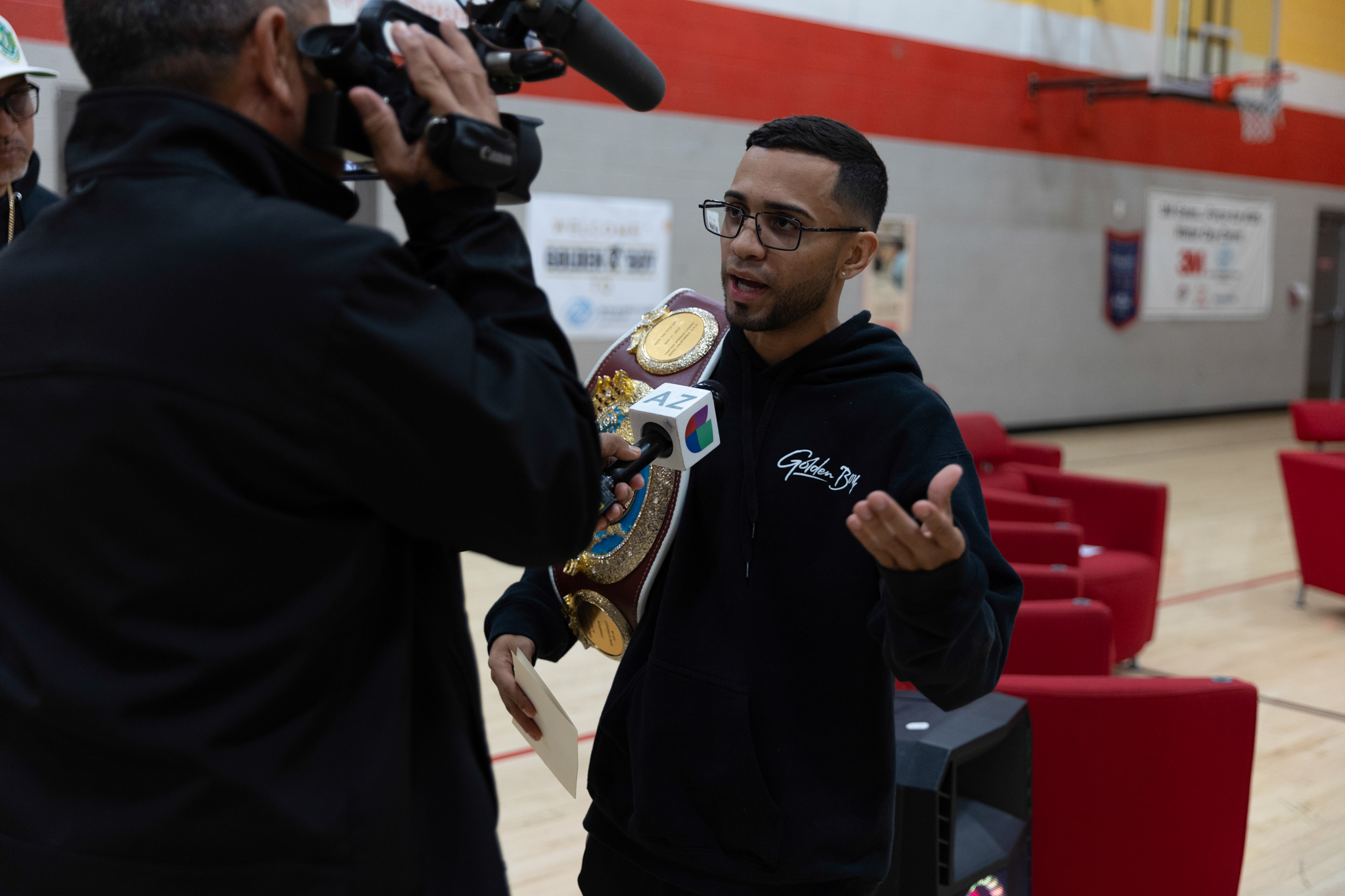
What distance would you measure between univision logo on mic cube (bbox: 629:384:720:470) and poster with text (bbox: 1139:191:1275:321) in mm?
11372

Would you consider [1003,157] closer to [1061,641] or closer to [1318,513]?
[1318,513]

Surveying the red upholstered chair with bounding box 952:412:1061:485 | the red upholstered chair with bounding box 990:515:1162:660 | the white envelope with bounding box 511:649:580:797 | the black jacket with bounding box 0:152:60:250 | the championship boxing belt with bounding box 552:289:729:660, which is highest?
the black jacket with bounding box 0:152:60:250

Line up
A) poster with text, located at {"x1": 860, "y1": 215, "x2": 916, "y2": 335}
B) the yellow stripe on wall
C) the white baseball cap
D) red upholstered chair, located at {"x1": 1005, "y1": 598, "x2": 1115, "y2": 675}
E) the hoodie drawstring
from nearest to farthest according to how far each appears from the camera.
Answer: the hoodie drawstring < the white baseball cap < red upholstered chair, located at {"x1": 1005, "y1": 598, "x2": 1115, "y2": 675} < poster with text, located at {"x1": 860, "y1": 215, "x2": 916, "y2": 335} < the yellow stripe on wall

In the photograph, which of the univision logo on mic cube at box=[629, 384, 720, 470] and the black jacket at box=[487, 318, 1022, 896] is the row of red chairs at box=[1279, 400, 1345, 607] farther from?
the univision logo on mic cube at box=[629, 384, 720, 470]

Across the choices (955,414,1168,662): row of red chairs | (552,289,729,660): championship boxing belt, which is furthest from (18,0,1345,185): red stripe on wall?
(552,289,729,660): championship boxing belt

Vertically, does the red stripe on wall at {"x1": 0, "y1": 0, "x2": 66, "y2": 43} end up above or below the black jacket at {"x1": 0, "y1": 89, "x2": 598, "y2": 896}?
above

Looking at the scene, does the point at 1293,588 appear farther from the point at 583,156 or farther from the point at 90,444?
the point at 90,444

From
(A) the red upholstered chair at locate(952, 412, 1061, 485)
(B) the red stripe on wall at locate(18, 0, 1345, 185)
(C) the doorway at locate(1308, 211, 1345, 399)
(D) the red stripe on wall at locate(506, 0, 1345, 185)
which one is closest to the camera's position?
(A) the red upholstered chair at locate(952, 412, 1061, 485)

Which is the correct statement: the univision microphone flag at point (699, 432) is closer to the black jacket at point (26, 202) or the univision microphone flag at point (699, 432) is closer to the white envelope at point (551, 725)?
the white envelope at point (551, 725)

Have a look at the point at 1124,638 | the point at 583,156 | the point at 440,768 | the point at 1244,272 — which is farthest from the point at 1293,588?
the point at 1244,272

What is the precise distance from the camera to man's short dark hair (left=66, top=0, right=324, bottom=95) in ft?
2.84

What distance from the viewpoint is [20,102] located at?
2102 mm

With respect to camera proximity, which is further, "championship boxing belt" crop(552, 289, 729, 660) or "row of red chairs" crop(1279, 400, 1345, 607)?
"row of red chairs" crop(1279, 400, 1345, 607)

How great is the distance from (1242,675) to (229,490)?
176 inches
